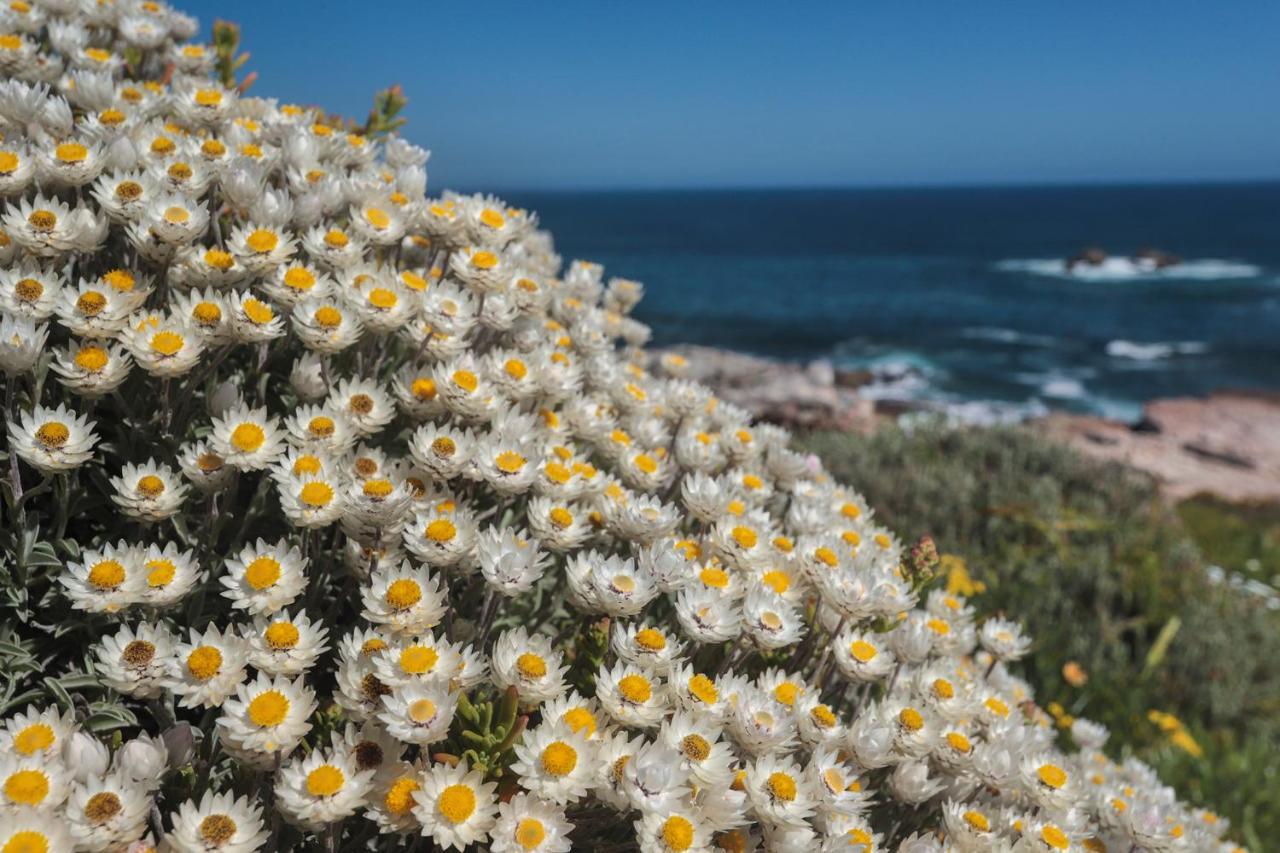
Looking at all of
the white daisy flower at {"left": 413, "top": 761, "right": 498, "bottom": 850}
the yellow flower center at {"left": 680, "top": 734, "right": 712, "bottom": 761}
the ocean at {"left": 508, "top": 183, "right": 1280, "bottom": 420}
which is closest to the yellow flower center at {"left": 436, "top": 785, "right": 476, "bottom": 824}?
the white daisy flower at {"left": 413, "top": 761, "right": 498, "bottom": 850}

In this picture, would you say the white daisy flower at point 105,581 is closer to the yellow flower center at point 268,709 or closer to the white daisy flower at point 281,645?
the white daisy flower at point 281,645

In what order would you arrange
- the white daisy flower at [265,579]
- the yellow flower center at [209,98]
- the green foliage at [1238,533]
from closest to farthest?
1. the white daisy flower at [265,579]
2. the yellow flower center at [209,98]
3. the green foliage at [1238,533]

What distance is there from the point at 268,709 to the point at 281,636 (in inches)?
5.5

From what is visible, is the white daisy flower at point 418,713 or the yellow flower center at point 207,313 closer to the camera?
the white daisy flower at point 418,713

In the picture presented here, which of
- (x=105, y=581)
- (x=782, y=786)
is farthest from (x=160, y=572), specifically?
(x=782, y=786)

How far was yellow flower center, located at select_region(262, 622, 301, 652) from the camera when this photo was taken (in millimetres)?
1525

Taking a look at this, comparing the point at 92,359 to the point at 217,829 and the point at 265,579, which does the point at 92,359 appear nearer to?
Answer: the point at 265,579

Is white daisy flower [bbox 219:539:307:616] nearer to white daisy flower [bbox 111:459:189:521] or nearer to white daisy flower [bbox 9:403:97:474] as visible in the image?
white daisy flower [bbox 111:459:189:521]

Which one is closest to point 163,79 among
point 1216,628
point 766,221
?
point 1216,628

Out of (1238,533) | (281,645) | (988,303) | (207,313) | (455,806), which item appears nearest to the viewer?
(455,806)

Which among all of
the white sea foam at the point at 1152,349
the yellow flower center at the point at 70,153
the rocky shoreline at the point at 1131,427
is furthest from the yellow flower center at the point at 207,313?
the white sea foam at the point at 1152,349

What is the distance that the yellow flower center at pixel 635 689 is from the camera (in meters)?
1.63

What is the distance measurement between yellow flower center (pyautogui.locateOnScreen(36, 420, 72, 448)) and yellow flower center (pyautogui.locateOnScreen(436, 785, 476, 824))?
1.07 meters

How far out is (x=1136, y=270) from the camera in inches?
2099
